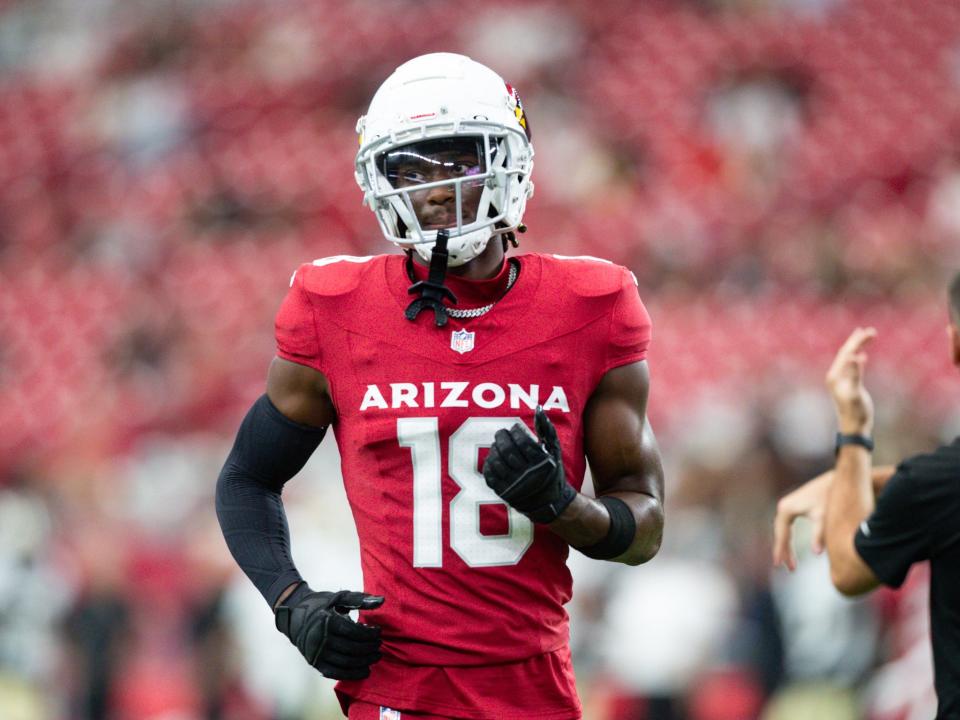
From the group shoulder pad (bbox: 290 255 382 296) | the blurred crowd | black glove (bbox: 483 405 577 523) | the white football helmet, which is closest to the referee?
black glove (bbox: 483 405 577 523)

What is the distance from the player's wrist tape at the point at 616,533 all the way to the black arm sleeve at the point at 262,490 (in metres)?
0.49

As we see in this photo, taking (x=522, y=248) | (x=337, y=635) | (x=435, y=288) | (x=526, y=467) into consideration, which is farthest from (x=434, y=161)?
(x=522, y=248)

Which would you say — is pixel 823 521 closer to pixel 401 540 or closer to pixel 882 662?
pixel 401 540

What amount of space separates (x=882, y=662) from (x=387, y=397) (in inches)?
95.1

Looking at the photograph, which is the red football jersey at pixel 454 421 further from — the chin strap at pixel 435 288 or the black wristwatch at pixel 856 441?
the black wristwatch at pixel 856 441

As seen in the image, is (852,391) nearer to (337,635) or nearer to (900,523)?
(900,523)

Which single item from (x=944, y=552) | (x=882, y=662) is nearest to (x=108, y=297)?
(x=882, y=662)

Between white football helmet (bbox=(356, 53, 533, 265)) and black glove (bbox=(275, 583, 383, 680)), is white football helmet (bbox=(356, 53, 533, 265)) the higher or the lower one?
the higher one

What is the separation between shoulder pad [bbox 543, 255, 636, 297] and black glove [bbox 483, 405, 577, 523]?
0.32 meters

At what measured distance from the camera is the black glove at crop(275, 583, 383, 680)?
1916 millimetres

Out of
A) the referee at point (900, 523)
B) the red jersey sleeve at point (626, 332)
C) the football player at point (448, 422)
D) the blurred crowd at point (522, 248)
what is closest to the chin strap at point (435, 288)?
the football player at point (448, 422)

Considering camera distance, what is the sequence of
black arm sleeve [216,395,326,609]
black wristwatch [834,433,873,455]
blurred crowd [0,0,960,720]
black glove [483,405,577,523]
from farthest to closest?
blurred crowd [0,0,960,720] → black wristwatch [834,433,873,455] → black arm sleeve [216,395,326,609] → black glove [483,405,577,523]

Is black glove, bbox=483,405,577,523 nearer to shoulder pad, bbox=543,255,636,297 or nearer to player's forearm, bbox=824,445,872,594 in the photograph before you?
shoulder pad, bbox=543,255,636,297

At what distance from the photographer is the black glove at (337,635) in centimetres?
192
